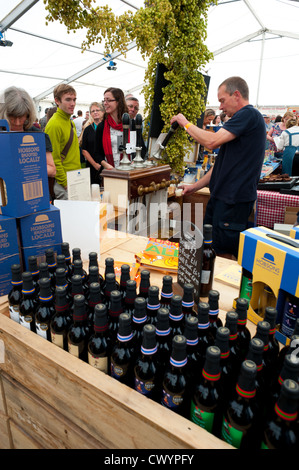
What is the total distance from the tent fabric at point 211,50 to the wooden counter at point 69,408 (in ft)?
21.6

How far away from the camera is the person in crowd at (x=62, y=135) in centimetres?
296

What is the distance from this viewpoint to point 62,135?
9.89 ft

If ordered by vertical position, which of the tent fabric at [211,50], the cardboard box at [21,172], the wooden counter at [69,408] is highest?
the tent fabric at [211,50]

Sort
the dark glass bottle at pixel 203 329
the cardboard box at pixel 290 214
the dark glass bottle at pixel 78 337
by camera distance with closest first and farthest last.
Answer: the dark glass bottle at pixel 203 329 → the dark glass bottle at pixel 78 337 → the cardboard box at pixel 290 214

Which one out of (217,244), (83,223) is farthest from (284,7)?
(83,223)

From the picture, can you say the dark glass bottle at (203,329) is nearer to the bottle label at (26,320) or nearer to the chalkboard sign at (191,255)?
the chalkboard sign at (191,255)

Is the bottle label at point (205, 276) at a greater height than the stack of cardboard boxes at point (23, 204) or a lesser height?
lesser

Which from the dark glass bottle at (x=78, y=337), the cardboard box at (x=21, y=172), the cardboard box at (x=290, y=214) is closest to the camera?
the dark glass bottle at (x=78, y=337)

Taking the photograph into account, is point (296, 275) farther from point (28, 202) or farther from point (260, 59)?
point (260, 59)

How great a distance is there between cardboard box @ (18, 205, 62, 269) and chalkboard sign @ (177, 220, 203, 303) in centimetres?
58

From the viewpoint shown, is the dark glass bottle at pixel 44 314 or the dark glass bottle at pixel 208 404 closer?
the dark glass bottle at pixel 208 404

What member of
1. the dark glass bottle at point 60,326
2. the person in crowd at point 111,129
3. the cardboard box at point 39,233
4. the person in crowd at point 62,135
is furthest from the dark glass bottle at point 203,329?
the person in crowd at point 62,135

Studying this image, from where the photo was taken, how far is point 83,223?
1.62 metres
